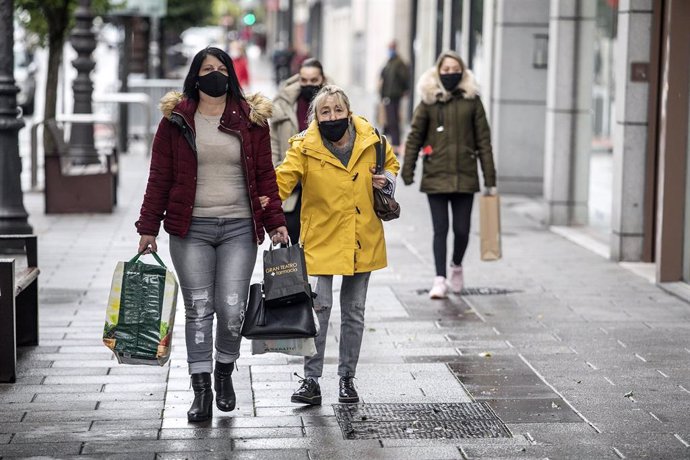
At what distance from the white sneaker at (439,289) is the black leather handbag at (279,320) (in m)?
3.72

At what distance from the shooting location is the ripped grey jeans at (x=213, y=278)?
6.63m

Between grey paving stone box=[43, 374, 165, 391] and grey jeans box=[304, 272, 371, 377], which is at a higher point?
grey jeans box=[304, 272, 371, 377]

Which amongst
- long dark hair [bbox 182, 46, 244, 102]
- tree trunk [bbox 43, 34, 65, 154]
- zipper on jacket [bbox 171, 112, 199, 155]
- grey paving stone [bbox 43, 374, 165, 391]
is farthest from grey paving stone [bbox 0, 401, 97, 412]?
tree trunk [bbox 43, 34, 65, 154]

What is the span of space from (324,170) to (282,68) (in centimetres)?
4119

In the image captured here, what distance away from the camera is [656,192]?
12.0 metres

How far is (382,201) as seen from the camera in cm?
702

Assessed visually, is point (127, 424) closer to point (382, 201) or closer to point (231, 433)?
point (231, 433)

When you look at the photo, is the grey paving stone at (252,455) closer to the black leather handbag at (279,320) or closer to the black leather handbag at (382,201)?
the black leather handbag at (279,320)

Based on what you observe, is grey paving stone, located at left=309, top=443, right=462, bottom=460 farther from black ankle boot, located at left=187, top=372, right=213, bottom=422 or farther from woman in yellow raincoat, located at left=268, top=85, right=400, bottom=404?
woman in yellow raincoat, located at left=268, top=85, right=400, bottom=404

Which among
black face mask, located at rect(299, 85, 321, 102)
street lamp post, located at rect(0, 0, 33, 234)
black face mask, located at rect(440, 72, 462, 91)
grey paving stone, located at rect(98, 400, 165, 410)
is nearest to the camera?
grey paving stone, located at rect(98, 400, 165, 410)

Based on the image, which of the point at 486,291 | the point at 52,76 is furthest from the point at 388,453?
the point at 52,76

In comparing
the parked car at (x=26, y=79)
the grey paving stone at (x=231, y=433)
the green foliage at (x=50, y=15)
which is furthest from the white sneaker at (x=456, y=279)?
the parked car at (x=26, y=79)

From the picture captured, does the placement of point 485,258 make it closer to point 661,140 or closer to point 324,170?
point 661,140

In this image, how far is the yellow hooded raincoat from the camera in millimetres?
6992
